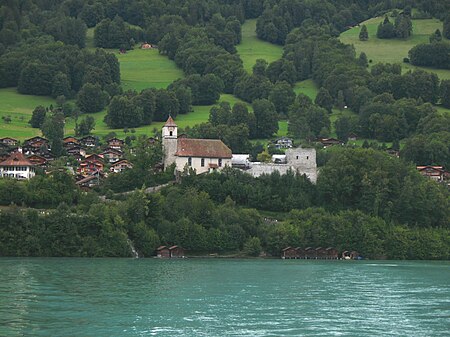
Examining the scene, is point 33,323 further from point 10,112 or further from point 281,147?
point 10,112

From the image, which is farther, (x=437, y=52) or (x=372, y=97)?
(x=437, y=52)

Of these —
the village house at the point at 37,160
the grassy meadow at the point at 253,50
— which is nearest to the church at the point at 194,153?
the village house at the point at 37,160

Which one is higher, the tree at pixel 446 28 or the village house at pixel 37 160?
the tree at pixel 446 28

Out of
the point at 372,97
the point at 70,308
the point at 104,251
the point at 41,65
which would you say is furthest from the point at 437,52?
the point at 70,308

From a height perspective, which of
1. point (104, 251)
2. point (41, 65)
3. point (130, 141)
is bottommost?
point (104, 251)

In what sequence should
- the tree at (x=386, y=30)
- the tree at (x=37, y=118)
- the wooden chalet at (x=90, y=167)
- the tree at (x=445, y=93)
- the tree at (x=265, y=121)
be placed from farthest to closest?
the tree at (x=386, y=30), the tree at (x=445, y=93), the tree at (x=37, y=118), the tree at (x=265, y=121), the wooden chalet at (x=90, y=167)

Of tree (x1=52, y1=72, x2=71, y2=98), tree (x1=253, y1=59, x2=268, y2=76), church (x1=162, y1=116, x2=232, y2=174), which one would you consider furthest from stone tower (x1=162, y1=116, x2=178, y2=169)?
tree (x1=253, y1=59, x2=268, y2=76)

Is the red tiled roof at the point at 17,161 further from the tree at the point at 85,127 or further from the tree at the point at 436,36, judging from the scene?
the tree at the point at 436,36
